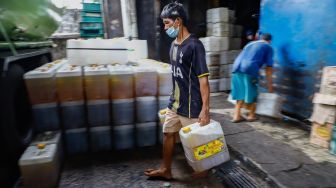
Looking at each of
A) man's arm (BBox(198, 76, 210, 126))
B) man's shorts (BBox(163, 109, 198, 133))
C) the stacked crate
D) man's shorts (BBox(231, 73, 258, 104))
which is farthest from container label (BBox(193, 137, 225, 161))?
the stacked crate

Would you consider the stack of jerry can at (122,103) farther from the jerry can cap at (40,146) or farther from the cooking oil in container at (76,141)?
the jerry can cap at (40,146)

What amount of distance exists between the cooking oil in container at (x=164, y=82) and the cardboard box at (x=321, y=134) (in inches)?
95.2

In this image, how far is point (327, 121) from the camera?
11.9ft

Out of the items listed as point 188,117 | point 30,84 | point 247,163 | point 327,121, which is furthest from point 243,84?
point 30,84

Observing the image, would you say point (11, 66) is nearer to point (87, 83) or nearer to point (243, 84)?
point (87, 83)

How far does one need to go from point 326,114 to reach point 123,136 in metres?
3.16

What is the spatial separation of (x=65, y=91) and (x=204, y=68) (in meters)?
2.12

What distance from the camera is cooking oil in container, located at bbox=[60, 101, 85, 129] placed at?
360cm

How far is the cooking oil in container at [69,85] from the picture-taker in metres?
3.53

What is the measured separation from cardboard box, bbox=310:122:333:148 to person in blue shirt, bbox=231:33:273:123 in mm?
1357

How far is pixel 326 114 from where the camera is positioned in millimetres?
3645

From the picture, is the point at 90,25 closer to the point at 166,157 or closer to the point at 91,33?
the point at 91,33

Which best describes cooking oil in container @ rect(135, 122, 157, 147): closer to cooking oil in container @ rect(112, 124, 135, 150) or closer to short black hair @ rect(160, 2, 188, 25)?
cooking oil in container @ rect(112, 124, 135, 150)

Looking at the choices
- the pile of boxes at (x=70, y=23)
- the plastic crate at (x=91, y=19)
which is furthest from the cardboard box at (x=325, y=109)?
the pile of boxes at (x=70, y=23)
